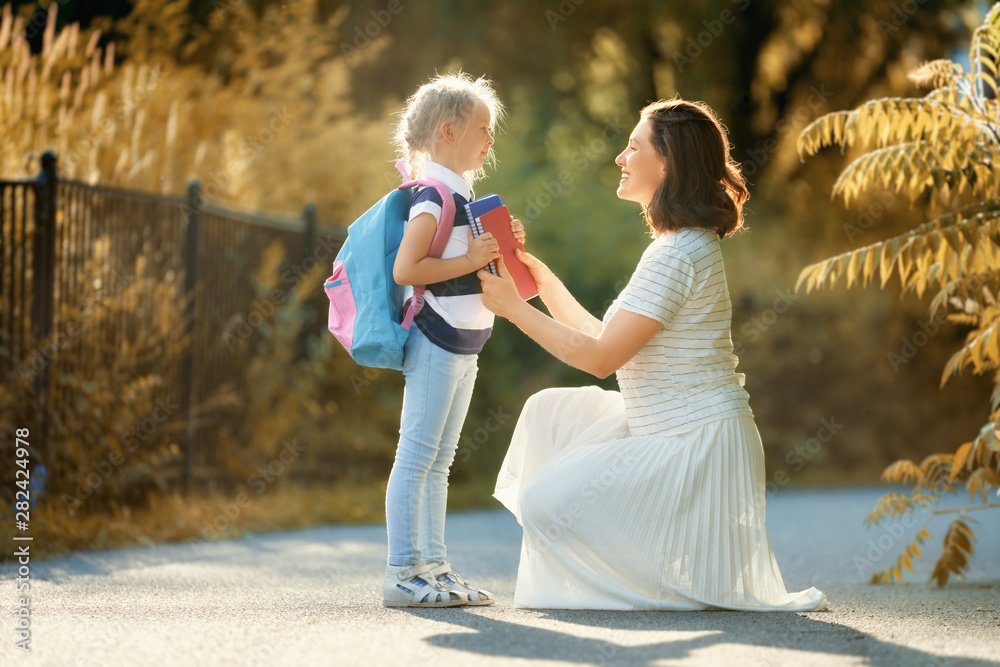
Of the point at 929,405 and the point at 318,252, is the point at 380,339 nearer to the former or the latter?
the point at 318,252

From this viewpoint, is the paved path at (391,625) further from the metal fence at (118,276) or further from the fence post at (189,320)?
the fence post at (189,320)

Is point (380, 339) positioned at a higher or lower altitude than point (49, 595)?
higher

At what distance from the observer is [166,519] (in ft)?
21.2

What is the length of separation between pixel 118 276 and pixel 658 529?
14.7 feet

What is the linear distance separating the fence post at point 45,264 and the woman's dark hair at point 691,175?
3.91 m

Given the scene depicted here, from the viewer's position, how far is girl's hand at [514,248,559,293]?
3.79m

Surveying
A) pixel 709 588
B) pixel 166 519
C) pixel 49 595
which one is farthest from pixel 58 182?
pixel 709 588

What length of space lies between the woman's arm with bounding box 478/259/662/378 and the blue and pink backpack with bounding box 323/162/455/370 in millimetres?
261

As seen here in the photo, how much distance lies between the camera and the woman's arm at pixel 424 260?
11.7 feet

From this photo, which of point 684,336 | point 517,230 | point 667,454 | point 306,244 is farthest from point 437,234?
point 306,244

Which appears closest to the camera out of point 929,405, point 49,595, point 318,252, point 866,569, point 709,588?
point 709,588

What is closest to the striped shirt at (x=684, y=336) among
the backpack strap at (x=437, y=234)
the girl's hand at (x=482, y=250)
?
the girl's hand at (x=482, y=250)

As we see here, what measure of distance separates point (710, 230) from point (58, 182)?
164 inches

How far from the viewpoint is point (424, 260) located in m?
3.57
